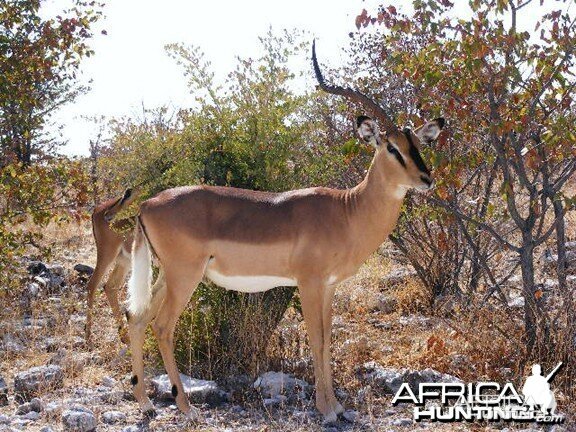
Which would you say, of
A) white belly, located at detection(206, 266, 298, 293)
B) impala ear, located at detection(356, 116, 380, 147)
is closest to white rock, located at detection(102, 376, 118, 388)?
white belly, located at detection(206, 266, 298, 293)

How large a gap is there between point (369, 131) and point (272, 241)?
1249 millimetres

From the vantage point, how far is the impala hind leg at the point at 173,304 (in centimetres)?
666

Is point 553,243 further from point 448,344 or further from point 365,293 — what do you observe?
point 448,344

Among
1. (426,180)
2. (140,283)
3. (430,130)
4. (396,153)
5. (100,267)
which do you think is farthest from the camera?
(100,267)

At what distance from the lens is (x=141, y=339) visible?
22.6 feet

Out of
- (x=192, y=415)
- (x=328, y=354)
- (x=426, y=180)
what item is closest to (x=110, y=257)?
(x=192, y=415)

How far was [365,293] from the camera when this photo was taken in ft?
34.6

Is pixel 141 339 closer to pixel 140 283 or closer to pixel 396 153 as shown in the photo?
pixel 140 283

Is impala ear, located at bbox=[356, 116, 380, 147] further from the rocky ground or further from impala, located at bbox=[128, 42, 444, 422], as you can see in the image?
the rocky ground

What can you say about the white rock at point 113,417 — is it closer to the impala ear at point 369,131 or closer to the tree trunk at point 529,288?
the impala ear at point 369,131

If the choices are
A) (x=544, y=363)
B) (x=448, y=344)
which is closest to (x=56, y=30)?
(x=448, y=344)

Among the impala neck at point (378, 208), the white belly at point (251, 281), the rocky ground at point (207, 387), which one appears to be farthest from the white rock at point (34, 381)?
the impala neck at point (378, 208)

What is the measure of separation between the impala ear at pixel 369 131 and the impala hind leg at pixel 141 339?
7.14 feet

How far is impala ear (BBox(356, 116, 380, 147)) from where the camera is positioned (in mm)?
6652
